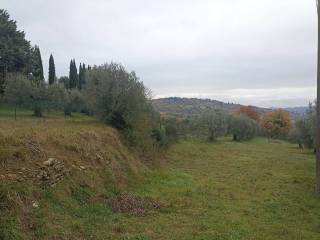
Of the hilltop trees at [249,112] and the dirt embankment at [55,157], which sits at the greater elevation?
the hilltop trees at [249,112]

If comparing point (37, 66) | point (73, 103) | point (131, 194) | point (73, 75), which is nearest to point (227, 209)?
point (131, 194)

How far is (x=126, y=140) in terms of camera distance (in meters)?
28.4

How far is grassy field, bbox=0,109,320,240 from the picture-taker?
11.1 metres

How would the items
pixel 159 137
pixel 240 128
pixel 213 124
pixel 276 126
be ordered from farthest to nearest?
pixel 276 126
pixel 240 128
pixel 213 124
pixel 159 137

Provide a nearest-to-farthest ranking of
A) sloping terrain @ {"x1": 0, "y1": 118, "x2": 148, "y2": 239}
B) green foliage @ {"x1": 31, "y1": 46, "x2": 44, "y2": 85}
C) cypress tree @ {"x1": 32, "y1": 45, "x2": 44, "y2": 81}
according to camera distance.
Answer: sloping terrain @ {"x1": 0, "y1": 118, "x2": 148, "y2": 239}
green foliage @ {"x1": 31, "y1": 46, "x2": 44, "y2": 85}
cypress tree @ {"x1": 32, "y1": 45, "x2": 44, "y2": 81}

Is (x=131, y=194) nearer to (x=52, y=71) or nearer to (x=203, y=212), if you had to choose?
(x=203, y=212)

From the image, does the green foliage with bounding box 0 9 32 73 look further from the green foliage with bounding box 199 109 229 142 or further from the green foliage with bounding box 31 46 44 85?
the green foliage with bounding box 199 109 229 142

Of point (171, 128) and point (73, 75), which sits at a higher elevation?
point (73, 75)

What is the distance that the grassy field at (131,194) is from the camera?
11.1 meters

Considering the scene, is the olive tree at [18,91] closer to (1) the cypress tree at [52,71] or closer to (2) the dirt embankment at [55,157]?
(1) the cypress tree at [52,71]

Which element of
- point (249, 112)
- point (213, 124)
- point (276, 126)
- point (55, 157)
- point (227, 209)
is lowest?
point (227, 209)

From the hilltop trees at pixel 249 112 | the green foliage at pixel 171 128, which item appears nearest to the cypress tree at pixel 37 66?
the green foliage at pixel 171 128

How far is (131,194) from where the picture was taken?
17281 mm

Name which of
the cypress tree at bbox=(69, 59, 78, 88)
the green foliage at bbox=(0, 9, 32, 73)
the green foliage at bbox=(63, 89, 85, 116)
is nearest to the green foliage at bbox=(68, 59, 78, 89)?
the cypress tree at bbox=(69, 59, 78, 88)
